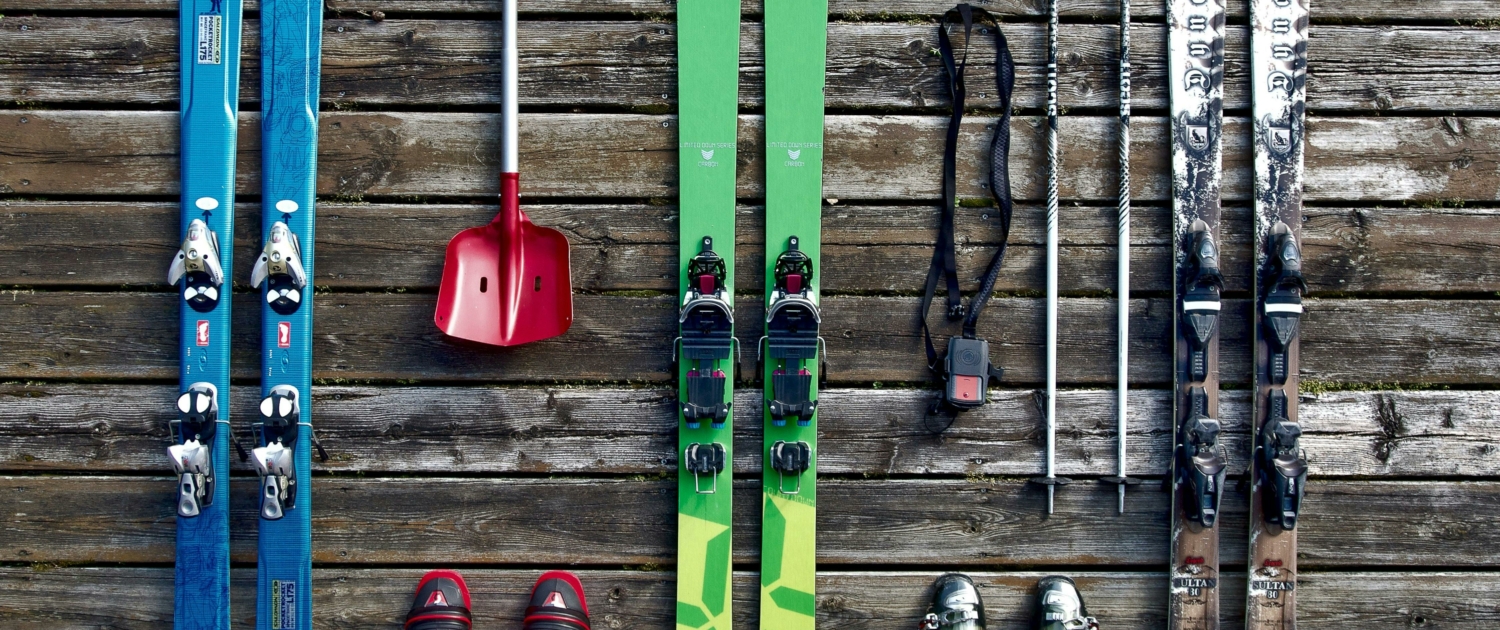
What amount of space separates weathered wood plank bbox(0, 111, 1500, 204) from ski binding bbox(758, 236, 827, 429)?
27 centimetres

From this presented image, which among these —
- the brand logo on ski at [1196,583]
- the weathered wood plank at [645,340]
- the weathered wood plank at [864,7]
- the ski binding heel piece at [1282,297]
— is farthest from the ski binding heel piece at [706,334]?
the ski binding heel piece at [1282,297]

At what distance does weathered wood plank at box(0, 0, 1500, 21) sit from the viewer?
246cm

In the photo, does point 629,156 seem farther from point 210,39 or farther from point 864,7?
point 210,39

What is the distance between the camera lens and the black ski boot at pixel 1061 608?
2.39 metres

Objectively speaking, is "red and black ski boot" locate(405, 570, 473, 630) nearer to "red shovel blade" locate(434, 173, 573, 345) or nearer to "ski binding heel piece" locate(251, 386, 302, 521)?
"ski binding heel piece" locate(251, 386, 302, 521)

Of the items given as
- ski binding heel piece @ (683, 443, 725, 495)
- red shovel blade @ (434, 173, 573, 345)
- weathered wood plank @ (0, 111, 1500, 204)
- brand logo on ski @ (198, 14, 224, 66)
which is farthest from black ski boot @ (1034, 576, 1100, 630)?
brand logo on ski @ (198, 14, 224, 66)

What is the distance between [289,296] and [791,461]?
147cm

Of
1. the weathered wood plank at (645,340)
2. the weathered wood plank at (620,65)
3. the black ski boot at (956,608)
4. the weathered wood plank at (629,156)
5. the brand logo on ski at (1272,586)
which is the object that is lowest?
the black ski boot at (956,608)

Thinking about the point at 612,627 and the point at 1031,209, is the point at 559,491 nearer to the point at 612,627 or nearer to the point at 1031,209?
the point at 612,627

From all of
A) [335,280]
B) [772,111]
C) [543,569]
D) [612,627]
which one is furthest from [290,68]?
[612,627]

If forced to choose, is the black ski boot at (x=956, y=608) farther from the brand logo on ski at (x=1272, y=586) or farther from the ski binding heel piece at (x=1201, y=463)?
the brand logo on ski at (x=1272, y=586)

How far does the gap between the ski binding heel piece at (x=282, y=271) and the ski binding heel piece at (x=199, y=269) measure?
0.10 meters

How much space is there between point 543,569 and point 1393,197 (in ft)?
8.86

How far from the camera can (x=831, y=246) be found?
2.46 m
